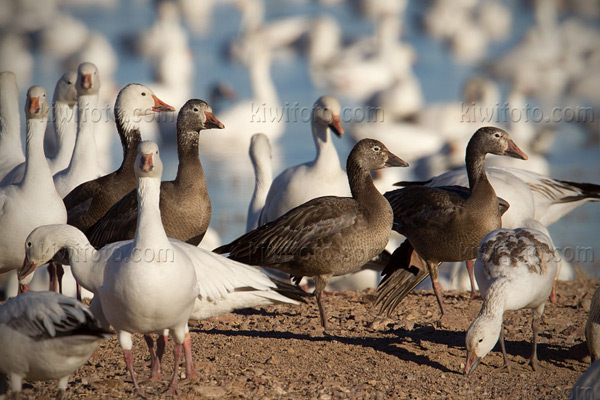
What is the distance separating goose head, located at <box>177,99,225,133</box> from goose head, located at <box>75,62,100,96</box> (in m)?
1.57

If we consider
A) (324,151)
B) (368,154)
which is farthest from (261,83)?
(368,154)

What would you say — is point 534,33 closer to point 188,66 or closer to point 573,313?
point 188,66

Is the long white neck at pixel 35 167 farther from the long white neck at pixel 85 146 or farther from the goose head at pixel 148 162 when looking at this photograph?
the goose head at pixel 148 162

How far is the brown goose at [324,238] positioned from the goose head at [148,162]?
1662 mm

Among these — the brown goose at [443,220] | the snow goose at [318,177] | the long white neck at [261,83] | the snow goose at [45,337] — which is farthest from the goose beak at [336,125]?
the long white neck at [261,83]

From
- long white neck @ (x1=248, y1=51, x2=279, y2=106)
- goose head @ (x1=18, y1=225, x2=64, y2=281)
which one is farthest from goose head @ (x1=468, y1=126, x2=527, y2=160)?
long white neck @ (x1=248, y1=51, x2=279, y2=106)

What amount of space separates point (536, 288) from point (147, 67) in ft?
65.5

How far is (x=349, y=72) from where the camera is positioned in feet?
69.8

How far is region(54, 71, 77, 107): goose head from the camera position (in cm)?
851

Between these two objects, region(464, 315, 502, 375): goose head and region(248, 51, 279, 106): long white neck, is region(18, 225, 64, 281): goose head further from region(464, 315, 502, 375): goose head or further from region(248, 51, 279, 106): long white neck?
region(248, 51, 279, 106): long white neck

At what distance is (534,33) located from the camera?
77.2 feet

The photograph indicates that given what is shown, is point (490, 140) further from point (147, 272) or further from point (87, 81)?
point (87, 81)

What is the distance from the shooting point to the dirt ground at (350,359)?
17.3 ft

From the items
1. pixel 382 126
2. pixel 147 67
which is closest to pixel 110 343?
pixel 382 126
